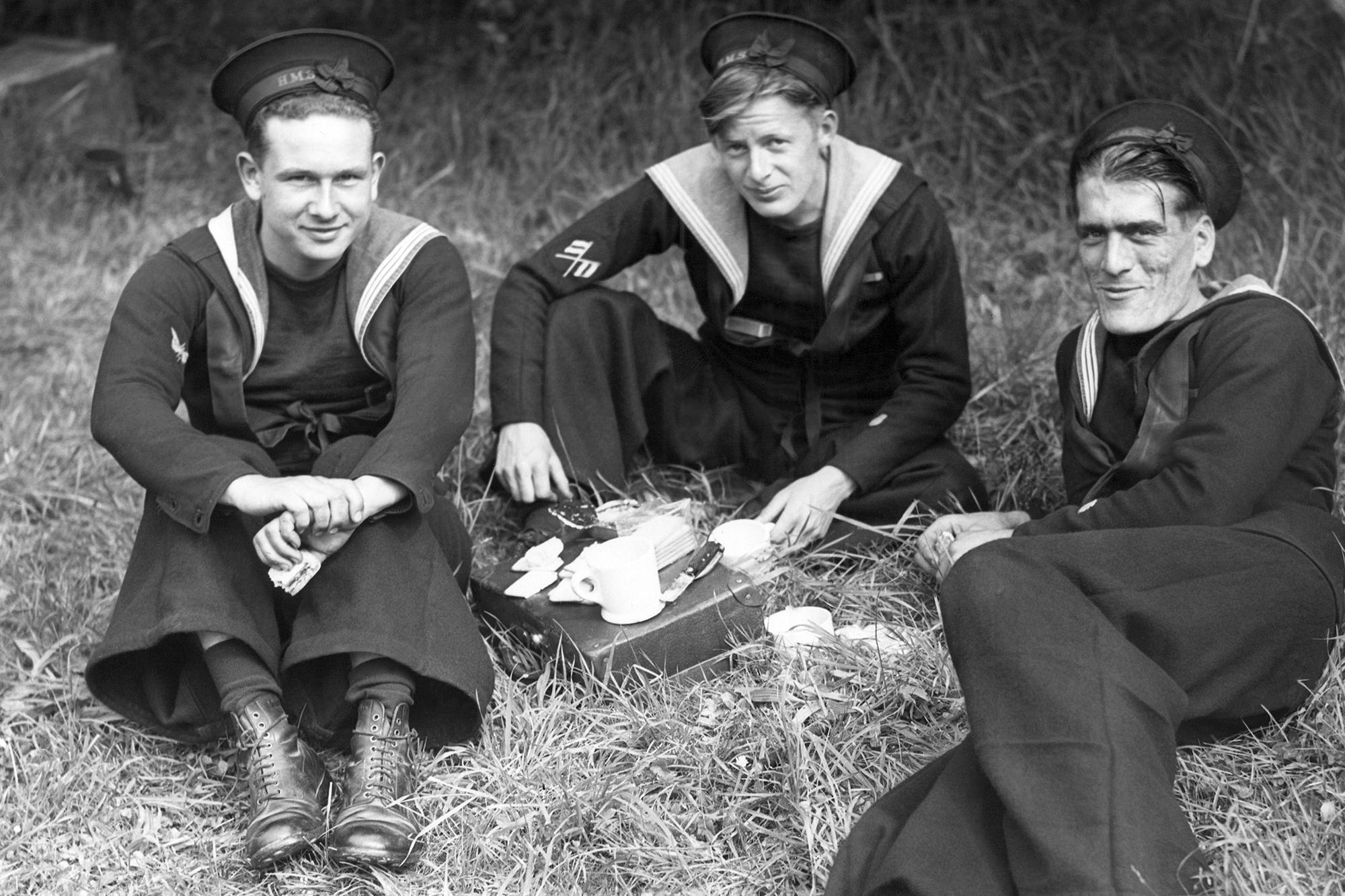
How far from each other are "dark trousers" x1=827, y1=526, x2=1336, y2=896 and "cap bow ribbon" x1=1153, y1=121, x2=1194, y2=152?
85 centimetres

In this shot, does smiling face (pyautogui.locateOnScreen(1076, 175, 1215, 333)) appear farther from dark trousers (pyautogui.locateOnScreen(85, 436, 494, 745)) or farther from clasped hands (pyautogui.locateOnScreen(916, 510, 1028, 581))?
dark trousers (pyautogui.locateOnScreen(85, 436, 494, 745))

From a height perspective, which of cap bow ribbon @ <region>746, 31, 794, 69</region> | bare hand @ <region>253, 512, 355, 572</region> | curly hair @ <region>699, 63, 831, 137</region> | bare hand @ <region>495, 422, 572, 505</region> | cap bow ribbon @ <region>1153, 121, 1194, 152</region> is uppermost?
cap bow ribbon @ <region>746, 31, 794, 69</region>

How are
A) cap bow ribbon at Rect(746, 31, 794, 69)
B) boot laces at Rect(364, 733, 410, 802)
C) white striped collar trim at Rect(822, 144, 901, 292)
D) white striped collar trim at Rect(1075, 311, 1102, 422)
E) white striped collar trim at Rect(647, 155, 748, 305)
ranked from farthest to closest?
white striped collar trim at Rect(647, 155, 748, 305)
white striped collar trim at Rect(822, 144, 901, 292)
cap bow ribbon at Rect(746, 31, 794, 69)
white striped collar trim at Rect(1075, 311, 1102, 422)
boot laces at Rect(364, 733, 410, 802)

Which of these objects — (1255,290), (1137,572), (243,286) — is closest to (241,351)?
(243,286)

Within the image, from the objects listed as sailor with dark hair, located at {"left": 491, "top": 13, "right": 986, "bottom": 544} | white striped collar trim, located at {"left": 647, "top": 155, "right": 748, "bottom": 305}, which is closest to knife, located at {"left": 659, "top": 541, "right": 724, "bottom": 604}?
sailor with dark hair, located at {"left": 491, "top": 13, "right": 986, "bottom": 544}

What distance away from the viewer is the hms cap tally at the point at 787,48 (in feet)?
12.4

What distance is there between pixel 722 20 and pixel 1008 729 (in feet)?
7.10

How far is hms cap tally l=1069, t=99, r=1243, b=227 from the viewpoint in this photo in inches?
126

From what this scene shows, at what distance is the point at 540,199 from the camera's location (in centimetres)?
617

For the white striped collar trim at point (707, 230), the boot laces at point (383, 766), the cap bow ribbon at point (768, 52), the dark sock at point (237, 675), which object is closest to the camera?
the boot laces at point (383, 766)

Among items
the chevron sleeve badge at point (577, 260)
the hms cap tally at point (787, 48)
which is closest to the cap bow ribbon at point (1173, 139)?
the hms cap tally at point (787, 48)

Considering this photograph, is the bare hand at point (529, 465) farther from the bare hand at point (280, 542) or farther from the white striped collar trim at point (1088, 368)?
the white striped collar trim at point (1088, 368)

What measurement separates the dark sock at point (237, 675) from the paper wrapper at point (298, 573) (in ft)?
0.55

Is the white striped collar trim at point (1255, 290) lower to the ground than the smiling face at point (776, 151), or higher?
lower
